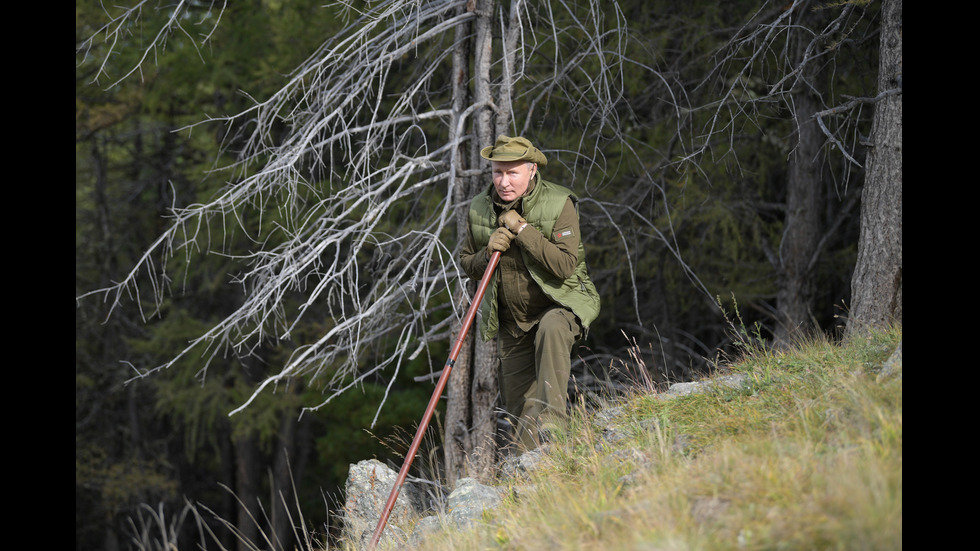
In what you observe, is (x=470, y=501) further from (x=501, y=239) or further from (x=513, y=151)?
(x=513, y=151)

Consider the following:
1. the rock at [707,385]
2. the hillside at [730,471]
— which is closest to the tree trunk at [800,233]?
the rock at [707,385]

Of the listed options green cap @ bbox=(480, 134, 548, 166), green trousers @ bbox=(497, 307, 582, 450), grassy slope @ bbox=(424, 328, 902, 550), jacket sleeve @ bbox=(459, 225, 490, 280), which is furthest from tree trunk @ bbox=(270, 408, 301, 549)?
grassy slope @ bbox=(424, 328, 902, 550)

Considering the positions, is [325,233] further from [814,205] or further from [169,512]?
[169,512]

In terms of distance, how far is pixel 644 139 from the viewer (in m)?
9.77

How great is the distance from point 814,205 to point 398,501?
5835 mm

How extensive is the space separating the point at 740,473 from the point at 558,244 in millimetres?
2109

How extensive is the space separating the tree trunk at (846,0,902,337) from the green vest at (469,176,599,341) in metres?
1.85

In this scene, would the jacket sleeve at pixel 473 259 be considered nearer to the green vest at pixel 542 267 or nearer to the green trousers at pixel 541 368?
the green vest at pixel 542 267

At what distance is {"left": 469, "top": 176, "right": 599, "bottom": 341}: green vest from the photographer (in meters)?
4.81

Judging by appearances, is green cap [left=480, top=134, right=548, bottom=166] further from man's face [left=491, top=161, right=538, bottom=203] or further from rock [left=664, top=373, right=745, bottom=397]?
rock [left=664, top=373, right=745, bottom=397]

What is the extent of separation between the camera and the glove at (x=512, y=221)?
4.68m

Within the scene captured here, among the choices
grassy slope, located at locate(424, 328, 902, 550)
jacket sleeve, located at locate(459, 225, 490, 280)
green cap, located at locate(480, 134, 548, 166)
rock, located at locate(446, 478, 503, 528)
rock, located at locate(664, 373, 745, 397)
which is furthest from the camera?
jacket sleeve, located at locate(459, 225, 490, 280)

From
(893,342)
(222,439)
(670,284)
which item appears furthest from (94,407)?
(893,342)

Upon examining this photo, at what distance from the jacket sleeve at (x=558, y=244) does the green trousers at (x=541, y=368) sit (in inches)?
12.4
